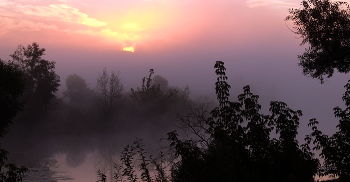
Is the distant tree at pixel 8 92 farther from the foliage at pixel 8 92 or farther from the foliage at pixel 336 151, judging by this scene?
the foliage at pixel 336 151

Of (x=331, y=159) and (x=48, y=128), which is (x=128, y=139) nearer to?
(x=48, y=128)

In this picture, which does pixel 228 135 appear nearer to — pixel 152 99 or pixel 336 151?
pixel 336 151

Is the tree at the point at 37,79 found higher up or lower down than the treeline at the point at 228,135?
higher up

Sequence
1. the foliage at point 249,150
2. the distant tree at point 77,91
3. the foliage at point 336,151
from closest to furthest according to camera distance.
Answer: the foliage at point 249,150 < the foliage at point 336,151 < the distant tree at point 77,91

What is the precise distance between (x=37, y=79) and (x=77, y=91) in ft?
93.0

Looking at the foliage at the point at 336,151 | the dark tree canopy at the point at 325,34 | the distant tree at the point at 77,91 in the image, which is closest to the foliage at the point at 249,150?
the foliage at the point at 336,151

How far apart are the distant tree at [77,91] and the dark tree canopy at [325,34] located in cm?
6465

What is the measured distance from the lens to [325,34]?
2092 centimetres

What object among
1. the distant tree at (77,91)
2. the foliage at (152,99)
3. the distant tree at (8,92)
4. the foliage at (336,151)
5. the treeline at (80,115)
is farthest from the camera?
the distant tree at (77,91)

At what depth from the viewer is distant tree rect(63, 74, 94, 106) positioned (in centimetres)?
8372

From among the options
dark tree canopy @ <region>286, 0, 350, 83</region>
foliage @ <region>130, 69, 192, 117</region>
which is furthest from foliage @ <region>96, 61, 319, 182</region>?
foliage @ <region>130, 69, 192, 117</region>

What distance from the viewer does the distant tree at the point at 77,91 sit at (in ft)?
275

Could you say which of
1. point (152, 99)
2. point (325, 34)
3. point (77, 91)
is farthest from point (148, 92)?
point (325, 34)

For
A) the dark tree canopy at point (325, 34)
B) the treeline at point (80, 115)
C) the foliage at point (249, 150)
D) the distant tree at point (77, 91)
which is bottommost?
the foliage at point (249, 150)
